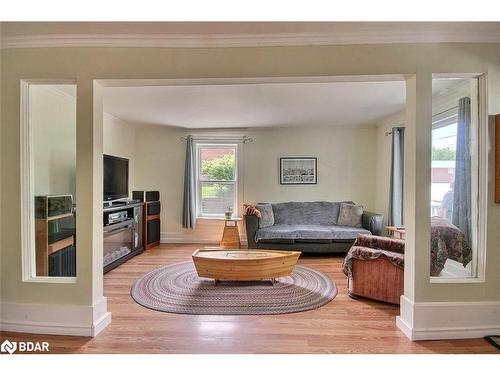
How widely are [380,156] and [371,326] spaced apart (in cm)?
343

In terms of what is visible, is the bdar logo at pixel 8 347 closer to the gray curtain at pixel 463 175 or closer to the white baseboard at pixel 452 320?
the white baseboard at pixel 452 320

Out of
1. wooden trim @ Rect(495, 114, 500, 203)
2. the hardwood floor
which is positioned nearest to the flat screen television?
the hardwood floor

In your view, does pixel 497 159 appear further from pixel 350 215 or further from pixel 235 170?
pixel 235 170

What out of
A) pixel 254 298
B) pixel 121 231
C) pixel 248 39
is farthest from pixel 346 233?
pixel 121 231

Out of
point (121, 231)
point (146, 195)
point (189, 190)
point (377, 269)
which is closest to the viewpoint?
point (377, 269)

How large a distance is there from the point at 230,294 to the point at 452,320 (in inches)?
72.3

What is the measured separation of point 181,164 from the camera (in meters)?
4.83

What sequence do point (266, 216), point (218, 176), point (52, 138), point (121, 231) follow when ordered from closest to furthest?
1. point (52, 138)
2. point (121, 231)
3. point (266, 216)
4. point (218, 176)

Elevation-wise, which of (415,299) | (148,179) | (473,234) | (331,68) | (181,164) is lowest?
(415,299)

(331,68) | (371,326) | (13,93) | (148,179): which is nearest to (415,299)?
(371,326)

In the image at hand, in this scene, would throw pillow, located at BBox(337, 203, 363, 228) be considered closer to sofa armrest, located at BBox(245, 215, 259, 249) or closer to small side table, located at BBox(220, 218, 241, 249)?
sofa armrest, located at BBox(245, 215, 259, 249)

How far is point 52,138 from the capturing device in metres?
2.46

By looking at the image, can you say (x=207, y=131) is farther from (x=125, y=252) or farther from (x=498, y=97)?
(x=498, y=97)

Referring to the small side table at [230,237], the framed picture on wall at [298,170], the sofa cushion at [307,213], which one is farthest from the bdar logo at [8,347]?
the framed picture on wall at [298,170]
